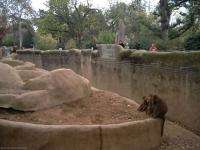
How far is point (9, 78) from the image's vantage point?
249 inches

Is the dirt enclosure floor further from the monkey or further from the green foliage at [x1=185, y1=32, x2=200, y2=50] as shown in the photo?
the green foliage at [x1=185, y1=32, x2=200, y2=50]

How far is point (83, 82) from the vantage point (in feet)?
21.5

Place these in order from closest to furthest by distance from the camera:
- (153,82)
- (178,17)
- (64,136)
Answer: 1. (64,136)
2. (153,82)
3. (178,17)

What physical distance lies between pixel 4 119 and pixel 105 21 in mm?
45565

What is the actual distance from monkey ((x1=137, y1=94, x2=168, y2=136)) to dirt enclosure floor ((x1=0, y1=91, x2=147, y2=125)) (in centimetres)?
12

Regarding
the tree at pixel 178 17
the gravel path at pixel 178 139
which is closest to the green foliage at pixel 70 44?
the tree at pixel 178 17

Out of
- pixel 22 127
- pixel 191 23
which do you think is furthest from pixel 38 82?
pixel 191 23

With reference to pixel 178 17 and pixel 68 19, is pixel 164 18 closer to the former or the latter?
pixel 178 17

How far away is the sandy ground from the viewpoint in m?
5.69

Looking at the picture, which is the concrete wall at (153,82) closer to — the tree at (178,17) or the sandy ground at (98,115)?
the sandy ground at (98,115)

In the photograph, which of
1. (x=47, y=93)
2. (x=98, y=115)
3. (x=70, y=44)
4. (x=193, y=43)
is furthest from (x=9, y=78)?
(x=70, y=44)

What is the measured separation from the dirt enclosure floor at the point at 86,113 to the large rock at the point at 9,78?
54 centimetres

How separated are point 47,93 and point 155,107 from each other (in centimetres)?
167

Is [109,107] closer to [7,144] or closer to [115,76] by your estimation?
[7,144]
